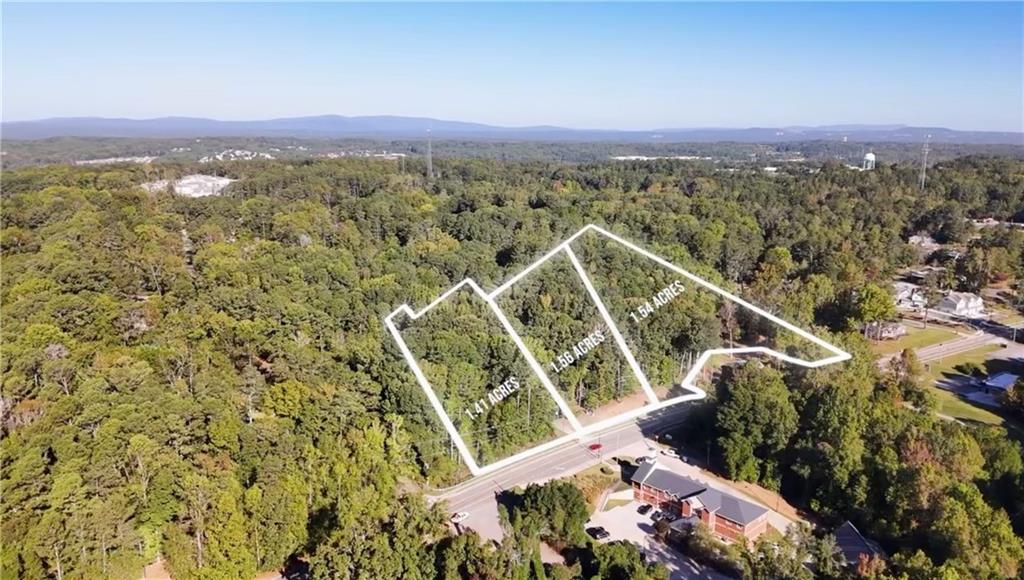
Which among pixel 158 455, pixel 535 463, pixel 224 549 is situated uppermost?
pixel 158 455

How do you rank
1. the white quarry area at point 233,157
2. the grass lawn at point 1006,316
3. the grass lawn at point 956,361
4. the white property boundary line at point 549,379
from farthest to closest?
the white quarry area at point 233,157 < the grass lawn at point 1006,316 < the grass lawn at point 956,361 < the white property boundary line at point 549,379

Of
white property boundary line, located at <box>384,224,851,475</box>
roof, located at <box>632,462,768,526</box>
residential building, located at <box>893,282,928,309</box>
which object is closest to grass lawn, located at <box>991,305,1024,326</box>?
residential building, located at <box>893,282,928,309</box>

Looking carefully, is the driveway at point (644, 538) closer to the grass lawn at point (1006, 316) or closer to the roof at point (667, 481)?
the roof at point (667, 481)

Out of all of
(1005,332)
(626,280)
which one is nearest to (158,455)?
(626,280)

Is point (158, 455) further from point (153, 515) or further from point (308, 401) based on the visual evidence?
point (308, 401)

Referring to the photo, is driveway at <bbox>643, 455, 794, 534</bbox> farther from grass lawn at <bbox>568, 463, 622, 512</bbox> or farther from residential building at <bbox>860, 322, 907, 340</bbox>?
residential building at <bbox>860, 322, 907, 340</bbox>

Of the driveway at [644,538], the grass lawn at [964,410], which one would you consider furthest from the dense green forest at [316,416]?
the driveway at [644,538]
